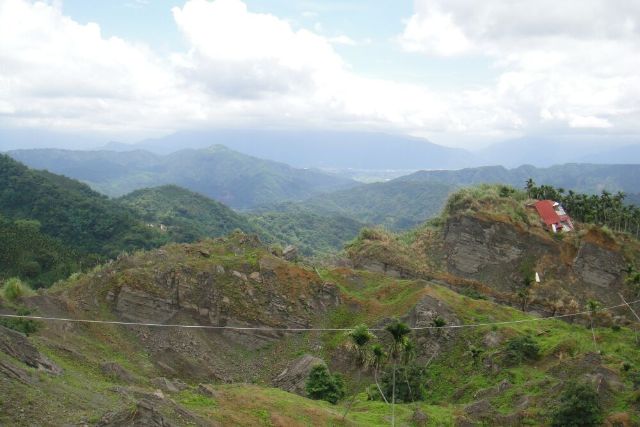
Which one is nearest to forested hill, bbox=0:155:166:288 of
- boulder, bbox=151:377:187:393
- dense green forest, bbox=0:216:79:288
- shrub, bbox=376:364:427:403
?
dense green forest, bbox=0:216:79:288

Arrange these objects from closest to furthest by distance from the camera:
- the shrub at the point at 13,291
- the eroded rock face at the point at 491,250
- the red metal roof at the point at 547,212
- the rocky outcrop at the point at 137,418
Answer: the rocky outcrop at the point at 137,418 → the shrub at the point at 13,291 → the eroded rock face at the point at 491,250 → the red metal roof at the point at 547,212

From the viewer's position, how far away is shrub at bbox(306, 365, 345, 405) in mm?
33688

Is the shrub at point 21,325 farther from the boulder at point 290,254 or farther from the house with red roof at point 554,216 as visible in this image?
the house with red roof at point 554,216

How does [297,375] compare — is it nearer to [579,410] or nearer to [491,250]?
[579,410]

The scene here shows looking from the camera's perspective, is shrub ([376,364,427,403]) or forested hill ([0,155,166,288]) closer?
shrub ([376,364,427,403])

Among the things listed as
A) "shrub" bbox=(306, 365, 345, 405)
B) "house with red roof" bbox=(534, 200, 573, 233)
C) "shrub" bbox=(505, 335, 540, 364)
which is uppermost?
"house with red roof" bbox=(534, 200, 573, 233)

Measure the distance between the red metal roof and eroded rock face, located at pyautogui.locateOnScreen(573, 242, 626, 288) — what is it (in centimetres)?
746

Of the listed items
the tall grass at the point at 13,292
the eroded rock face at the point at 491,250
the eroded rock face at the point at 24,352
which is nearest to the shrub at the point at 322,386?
the eroded rock face at the point at 24,352

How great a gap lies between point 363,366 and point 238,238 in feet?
57.4

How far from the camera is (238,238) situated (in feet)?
161

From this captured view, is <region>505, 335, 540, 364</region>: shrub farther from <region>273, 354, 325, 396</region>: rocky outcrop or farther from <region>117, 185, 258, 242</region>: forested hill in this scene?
<region>117, 185, 258, 242</region>: forested hill

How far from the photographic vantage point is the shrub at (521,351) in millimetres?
37094

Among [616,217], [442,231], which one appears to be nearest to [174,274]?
[442,231]

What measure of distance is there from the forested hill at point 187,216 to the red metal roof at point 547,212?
315 feet
